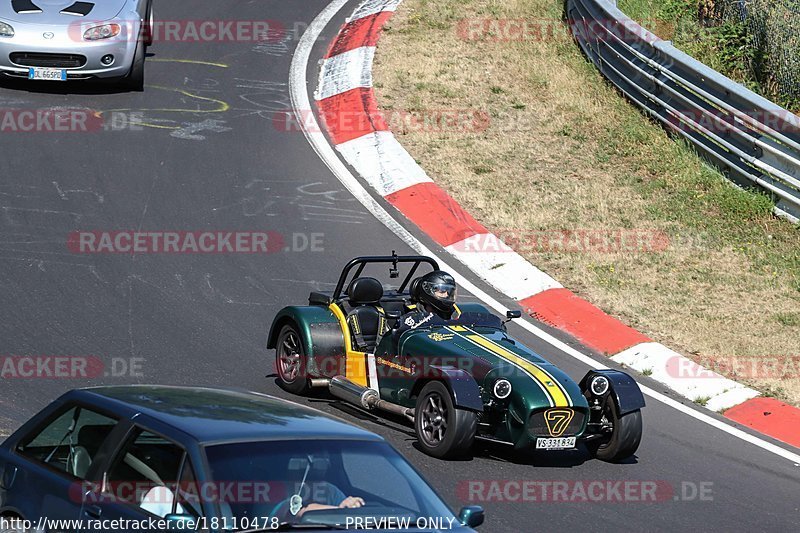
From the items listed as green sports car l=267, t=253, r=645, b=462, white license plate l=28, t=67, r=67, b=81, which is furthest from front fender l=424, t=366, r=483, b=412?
white license plate l=28, t=67, r=67, b=81

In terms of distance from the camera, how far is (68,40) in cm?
1470

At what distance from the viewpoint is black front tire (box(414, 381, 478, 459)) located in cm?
816

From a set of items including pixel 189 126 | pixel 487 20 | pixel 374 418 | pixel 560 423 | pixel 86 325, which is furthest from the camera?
pixel 487 20

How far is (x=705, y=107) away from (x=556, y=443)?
7331 mm

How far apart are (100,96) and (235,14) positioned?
13.6ft

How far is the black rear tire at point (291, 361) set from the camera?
9516 millimetres

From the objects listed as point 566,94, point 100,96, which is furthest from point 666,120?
point 100,96

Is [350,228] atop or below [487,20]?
below

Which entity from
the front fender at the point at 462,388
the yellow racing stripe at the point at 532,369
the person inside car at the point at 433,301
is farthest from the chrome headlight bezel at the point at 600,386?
the person inside car at the point at 433,301

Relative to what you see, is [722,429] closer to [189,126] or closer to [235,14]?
[189,126]

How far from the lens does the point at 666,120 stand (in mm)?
15180

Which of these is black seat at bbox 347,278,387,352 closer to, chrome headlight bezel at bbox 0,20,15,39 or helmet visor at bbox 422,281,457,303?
helmet visor at bbox 422,281,457,303

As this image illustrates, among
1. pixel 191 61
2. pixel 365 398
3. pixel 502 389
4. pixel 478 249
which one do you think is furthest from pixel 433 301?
pixel 191 61

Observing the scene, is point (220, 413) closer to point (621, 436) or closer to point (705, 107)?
point (621, 436)
